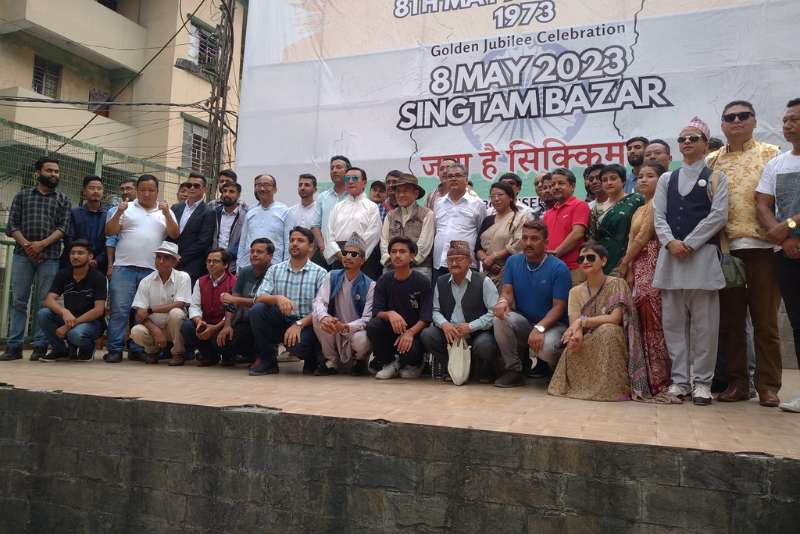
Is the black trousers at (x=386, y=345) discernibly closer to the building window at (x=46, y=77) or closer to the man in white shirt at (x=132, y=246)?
the man in white shirt at (x=132, y=246)

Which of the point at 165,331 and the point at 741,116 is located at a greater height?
the point at 741,116

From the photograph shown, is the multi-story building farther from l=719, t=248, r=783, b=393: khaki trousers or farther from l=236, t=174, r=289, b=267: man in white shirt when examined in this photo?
l=719, t=248, r=783, b=393: khaki trousers

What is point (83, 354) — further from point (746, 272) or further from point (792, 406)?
point (792, 406)

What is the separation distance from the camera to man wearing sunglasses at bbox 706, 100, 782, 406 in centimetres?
383

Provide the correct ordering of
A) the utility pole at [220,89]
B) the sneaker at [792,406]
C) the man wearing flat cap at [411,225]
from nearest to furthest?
1. the sneaker at [792,406]
2. the man wearing flat cap at [411,225]
3. the utility pole at [220,89]

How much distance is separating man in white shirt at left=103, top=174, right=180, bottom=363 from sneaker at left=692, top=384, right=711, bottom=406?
16.2 feet

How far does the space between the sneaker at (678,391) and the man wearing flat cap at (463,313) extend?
126cm

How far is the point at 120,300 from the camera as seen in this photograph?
606 cm

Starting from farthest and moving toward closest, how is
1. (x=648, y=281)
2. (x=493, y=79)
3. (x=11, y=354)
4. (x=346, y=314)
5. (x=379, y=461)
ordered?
(x=493, y=79), (x=11, y=354), (x=346, y=314), (x=648, y=281), (x=379, y=461)

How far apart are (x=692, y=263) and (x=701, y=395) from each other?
2.71ft

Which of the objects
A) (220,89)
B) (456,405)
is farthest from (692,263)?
(220,89)

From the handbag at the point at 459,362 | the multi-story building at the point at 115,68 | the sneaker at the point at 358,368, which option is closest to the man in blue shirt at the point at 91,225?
the sneaker at the point at 358,368

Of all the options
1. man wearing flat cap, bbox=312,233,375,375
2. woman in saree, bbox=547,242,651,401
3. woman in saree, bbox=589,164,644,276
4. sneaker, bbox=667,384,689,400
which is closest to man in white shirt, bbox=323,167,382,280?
man wearing flat cap, bbox=312,233,375,375

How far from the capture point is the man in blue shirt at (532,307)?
4496 mm
